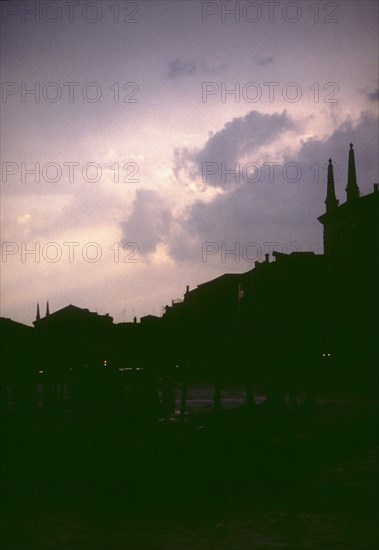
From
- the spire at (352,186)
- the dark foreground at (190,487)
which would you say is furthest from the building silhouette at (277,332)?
the dark foreground at (190,487)

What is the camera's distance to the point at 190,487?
18984 mm

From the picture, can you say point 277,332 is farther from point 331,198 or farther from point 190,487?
point 331,198

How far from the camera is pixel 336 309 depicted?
47.4 meters

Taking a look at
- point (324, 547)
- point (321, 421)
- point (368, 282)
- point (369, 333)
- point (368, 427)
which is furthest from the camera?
point (368, 282)

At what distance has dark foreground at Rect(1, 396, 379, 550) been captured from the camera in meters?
14.7

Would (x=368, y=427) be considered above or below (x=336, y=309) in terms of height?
below

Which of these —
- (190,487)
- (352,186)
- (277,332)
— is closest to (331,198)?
(352,186)

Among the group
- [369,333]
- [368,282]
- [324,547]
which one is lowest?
[324,547]

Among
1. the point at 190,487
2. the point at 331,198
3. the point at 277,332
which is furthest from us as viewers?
the point at 331,198

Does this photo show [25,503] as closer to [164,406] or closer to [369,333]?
[164,406]

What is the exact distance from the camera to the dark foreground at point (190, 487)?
48.3 ft

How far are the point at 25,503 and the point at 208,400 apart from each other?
29.9 m

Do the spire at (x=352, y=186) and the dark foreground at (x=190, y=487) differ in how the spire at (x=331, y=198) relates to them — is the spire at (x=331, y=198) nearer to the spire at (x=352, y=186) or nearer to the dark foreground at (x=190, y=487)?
the spire at (x=352, y=186)

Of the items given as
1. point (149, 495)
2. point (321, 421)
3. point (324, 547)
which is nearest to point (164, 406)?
point (321, 421)
